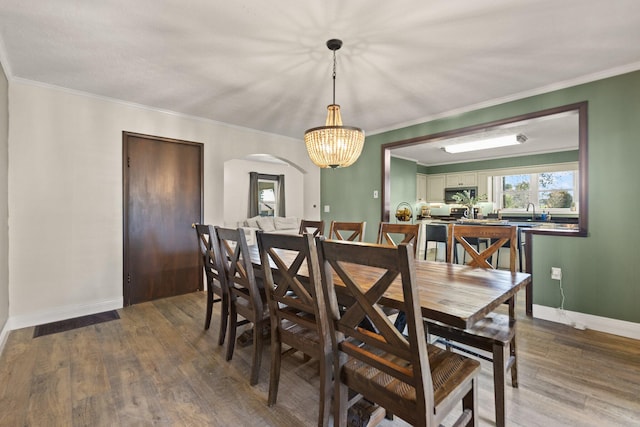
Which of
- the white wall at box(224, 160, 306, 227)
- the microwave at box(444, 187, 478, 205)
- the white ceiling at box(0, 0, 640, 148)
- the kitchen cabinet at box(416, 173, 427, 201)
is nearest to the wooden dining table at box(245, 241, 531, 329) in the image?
the white ceiling at box(0, 0, 640, 148)

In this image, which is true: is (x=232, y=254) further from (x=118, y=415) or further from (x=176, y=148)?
(x=176, y=148)

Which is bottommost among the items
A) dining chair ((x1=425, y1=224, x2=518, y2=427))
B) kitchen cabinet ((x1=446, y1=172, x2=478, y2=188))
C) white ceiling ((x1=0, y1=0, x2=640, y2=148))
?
dining chair ((x1=425, y1=224, x2=518, y2=427))

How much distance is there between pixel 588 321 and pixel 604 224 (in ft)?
3.01

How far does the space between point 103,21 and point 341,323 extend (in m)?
2.38

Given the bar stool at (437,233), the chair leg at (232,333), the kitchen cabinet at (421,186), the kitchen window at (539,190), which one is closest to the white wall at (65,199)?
the chair leg at (232,333)

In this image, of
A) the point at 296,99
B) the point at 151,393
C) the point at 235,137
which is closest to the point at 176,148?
the point at 235,137

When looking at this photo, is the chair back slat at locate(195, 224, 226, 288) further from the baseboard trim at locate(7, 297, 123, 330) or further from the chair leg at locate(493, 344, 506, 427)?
the chair leg at locate(493, 344, 506, 427)

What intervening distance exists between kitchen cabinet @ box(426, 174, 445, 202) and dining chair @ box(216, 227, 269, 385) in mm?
6814

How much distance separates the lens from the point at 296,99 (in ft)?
10.6

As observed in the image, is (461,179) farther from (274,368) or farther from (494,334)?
(274,368)

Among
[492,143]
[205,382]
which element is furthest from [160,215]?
[492,143]

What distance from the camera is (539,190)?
6238 millimetres

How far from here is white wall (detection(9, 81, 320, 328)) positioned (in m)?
2.76

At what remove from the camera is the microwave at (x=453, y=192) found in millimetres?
7111
